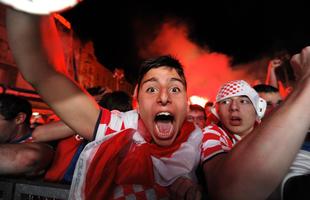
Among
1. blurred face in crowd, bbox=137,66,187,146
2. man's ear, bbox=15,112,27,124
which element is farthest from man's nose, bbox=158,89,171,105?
man's ear, bbox=15,112,27,124

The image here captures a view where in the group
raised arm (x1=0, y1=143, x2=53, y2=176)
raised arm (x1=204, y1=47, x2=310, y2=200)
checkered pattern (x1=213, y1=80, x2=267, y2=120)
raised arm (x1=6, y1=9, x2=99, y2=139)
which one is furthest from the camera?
checkered pattern (x1=213, y1=80, x2=267, y2=120)

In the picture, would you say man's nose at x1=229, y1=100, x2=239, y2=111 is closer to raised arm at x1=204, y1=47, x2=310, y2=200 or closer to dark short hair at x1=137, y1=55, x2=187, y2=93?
dark short hair at x1=137, y1=55, x2=187, y2=93

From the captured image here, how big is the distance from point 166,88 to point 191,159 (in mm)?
578

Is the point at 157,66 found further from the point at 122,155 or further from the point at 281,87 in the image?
the point at 281,87

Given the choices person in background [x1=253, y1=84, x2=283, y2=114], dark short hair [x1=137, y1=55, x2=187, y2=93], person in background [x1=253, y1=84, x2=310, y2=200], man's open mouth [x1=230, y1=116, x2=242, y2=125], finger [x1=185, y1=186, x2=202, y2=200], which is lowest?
finger [x1=185, y1=186, x2=202, y2=200]

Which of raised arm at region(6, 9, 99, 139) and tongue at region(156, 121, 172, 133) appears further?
tongue at region(156, 121, 172, 133)

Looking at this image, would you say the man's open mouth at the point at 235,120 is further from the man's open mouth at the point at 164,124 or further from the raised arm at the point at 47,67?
the raised arm at the point at 47,67

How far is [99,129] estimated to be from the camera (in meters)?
1.76

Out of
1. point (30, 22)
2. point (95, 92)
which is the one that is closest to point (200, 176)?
point (30, 22)

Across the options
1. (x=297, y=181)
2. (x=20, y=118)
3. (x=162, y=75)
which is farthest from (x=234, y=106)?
(x=20, y=118)

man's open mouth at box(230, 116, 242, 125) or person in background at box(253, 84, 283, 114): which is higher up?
person in background at box(253, 84, 283, 114)

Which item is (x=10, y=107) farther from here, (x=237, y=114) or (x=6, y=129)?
(x=237, y=114)

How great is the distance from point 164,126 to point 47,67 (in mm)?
967

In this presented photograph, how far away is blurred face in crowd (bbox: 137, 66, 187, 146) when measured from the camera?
6.23 ft
